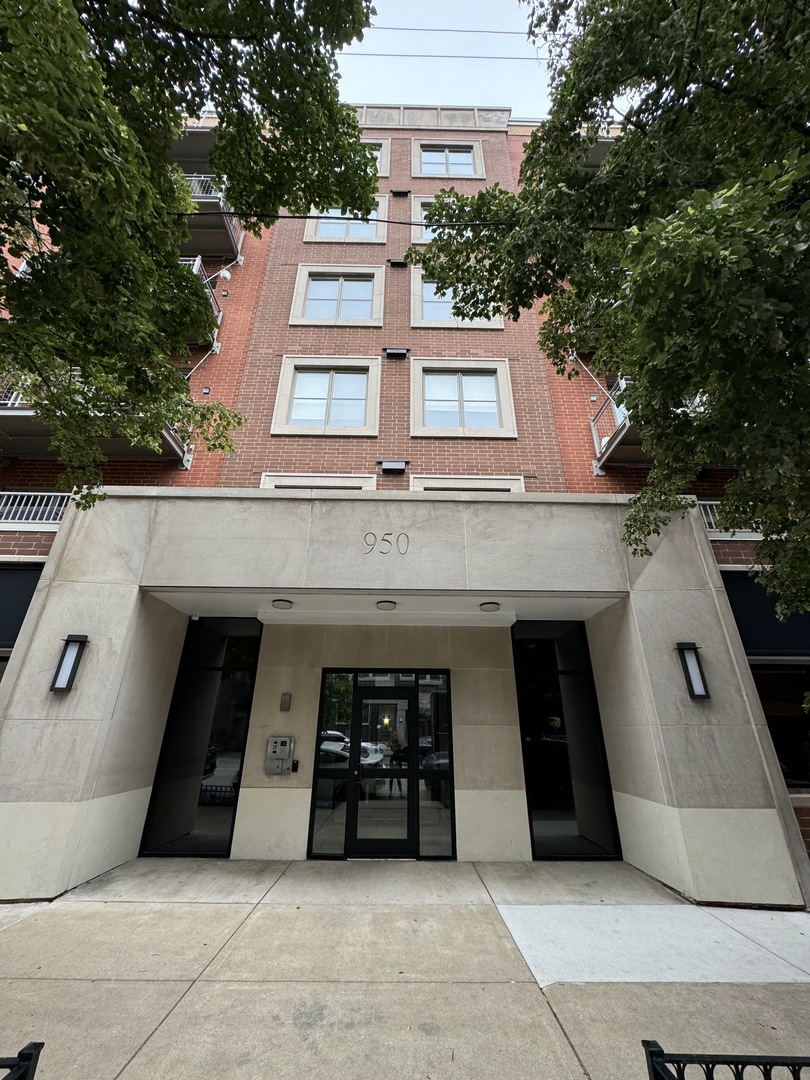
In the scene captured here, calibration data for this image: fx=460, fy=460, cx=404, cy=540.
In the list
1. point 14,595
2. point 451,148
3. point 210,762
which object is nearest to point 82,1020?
point 210,762

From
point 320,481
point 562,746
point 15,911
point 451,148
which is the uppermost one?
point 451,148

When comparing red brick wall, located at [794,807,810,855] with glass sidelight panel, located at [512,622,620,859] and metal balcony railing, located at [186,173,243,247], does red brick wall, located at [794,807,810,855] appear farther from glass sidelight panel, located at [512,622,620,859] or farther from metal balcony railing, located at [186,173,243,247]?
metal balcony railing, located at [186,173,243,247]

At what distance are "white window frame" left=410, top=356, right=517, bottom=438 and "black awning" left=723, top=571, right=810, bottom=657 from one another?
5097 mm

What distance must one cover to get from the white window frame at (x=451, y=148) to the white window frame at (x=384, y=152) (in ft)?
2.49

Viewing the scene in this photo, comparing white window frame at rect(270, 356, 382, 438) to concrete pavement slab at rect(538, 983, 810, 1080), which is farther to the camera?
white window frame at rect(270, 356, 382, 438)

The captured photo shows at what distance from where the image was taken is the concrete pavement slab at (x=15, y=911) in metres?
4.88

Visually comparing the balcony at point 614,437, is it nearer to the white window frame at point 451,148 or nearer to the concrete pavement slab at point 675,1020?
the concrete pavement slab at point 675,1020

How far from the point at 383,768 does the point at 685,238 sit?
7739mm

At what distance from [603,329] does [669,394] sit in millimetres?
2515

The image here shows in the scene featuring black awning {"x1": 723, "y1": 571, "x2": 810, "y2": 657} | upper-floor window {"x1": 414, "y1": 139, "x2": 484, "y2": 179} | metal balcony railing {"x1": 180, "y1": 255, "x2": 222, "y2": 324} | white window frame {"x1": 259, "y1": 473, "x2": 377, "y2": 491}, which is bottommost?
black awning {"x1": 723, "y1": 571, "x2": 810, "y2": 657}

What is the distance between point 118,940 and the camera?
14.4ft

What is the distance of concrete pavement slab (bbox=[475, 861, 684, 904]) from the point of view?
220 inches

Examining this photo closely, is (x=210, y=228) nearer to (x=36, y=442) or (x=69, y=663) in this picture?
(x=36, y=442)

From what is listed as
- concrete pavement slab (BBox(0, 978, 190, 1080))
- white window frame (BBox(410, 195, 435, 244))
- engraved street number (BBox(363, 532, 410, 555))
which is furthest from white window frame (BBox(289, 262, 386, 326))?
concrete pavement slab (BBox(0, 978, 190, 1080))
